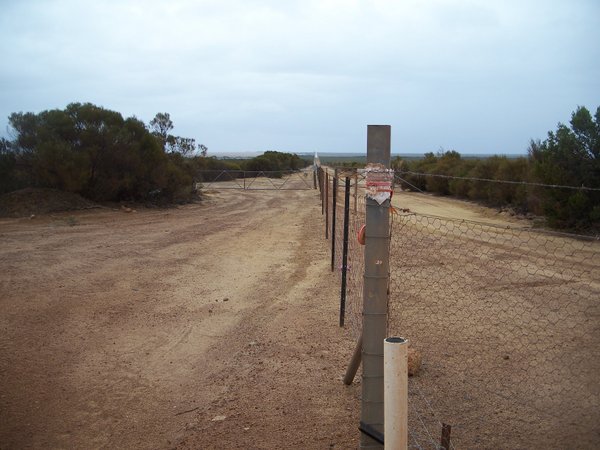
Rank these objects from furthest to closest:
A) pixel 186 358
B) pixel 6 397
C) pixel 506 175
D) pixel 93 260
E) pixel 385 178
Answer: pixel 506 175, pixel 93 260, pixel 186 358, pixel 6 397, pixel 385 178

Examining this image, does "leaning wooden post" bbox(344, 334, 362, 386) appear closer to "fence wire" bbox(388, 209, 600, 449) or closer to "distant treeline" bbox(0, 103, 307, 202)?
"fence wire" bbox(388, 209, 600, 449)

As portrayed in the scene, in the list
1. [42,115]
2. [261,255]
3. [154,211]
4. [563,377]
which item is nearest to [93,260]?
[261,255]

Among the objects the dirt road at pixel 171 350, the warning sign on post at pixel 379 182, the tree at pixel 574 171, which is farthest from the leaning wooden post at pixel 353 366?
the tree at pixel 574 171

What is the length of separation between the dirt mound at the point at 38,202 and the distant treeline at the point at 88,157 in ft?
1.97

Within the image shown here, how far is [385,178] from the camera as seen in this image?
137 inches

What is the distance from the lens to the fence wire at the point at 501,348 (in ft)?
14.9

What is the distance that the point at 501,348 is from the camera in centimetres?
635

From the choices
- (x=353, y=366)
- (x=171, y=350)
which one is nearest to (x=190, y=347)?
(x=171, y=350)

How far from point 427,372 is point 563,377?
1312 millimetres

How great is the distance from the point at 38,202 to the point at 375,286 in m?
21.2

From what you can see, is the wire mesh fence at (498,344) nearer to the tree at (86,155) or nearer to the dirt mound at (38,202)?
the dirt mound at (38,202)

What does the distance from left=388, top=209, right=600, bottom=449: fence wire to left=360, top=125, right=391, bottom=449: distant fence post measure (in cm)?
84

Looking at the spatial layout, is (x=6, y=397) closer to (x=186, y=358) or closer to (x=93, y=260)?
(x=186, y=358)

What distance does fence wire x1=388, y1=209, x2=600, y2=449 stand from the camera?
4543mm
